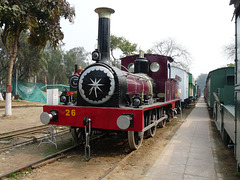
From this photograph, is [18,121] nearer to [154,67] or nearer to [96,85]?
[96,85]

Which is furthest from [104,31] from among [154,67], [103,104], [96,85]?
[154,67]

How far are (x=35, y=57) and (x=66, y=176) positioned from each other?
25.2 metres

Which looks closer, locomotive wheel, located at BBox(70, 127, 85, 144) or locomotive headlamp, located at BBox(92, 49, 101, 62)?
locomotive headlamp, located at BBox(92, 49, 101, 62)

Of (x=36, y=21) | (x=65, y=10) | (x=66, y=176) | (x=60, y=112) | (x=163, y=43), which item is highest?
(x=163, y=43)

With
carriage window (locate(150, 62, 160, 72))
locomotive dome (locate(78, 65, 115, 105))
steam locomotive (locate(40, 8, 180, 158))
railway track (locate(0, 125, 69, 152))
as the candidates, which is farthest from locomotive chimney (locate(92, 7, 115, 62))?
carriage window (locate(150, 62, 160, 72))

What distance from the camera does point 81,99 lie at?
550cm

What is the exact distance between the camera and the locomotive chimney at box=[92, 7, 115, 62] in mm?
5293

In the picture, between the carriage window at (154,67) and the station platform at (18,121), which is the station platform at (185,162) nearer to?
the carriage window at (154,67)

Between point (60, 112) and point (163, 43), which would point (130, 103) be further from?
point (163, 43)

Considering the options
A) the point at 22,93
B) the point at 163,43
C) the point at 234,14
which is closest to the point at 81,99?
the point at 234,14

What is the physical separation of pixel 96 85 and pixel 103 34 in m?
1.35

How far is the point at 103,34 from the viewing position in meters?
5.38

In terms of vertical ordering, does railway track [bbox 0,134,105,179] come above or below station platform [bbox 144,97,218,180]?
Answer: above

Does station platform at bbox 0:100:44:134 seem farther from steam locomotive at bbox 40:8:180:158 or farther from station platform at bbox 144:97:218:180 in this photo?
station platform at bbox 144:97:218:180
